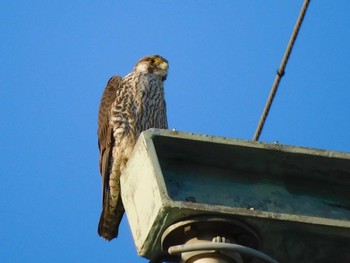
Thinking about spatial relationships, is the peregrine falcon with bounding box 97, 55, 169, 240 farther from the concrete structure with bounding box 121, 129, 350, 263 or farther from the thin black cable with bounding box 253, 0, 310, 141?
the concrete structure with bounding box 121, 129, 350, 263

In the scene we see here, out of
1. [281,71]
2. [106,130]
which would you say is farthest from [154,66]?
[281,71]

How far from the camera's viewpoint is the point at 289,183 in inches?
125

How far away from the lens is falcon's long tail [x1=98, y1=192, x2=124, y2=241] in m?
7.13

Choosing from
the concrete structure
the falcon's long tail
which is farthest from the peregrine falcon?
the concrete structure

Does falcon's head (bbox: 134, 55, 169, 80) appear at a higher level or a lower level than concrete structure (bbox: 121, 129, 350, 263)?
higher

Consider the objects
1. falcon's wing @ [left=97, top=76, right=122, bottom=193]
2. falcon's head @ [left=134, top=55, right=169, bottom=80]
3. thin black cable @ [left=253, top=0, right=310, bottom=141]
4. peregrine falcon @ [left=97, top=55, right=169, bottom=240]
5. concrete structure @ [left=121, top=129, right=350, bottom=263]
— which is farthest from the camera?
falcon's head @ [left=134, top=55, right=169, bottom=80]

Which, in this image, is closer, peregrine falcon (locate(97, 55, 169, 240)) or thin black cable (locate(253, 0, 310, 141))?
thin black cable (locate(253, 0, 310, 141))

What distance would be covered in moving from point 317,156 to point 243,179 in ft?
0.94

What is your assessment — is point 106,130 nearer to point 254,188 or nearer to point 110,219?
point 110,219

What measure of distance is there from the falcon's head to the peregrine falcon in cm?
39

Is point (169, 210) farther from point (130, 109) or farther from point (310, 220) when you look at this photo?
point (130, 109)

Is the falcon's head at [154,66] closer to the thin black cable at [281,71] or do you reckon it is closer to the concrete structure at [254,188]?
the thin black cable at [281,71]

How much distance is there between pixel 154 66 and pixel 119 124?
4.32ft

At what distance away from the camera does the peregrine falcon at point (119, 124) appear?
723cm
